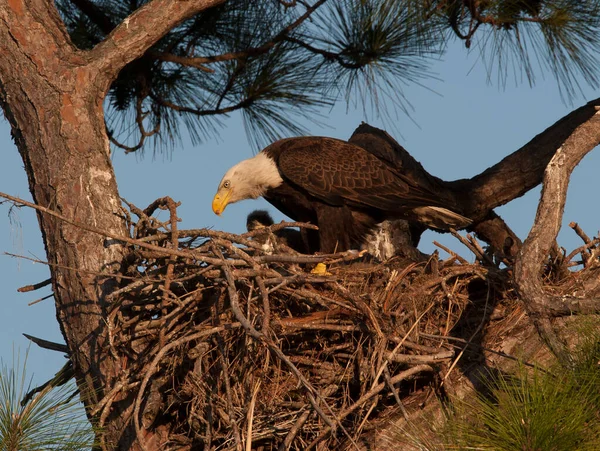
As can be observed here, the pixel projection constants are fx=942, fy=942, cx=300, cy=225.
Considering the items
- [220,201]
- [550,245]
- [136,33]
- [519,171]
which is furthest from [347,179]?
[550,245]

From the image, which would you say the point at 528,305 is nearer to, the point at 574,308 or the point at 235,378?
the point at 574,308

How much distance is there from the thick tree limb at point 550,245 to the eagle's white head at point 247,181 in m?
2.30

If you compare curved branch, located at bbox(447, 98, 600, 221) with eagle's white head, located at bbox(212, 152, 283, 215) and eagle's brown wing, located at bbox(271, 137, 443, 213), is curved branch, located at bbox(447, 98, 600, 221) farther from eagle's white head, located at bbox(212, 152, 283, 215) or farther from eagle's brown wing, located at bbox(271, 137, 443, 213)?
eagle's white head, located at bbox(212, 152, 283, 215)

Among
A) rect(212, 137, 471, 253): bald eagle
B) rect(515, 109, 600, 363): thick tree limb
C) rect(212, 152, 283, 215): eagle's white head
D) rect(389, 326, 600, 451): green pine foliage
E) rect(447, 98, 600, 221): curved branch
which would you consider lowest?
rect(389, 326, 600, 451): green pine foliage

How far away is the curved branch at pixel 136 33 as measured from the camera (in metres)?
4.25

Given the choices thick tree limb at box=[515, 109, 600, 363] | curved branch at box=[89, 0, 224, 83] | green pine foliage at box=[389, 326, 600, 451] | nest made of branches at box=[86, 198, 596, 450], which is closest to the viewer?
green pine foliage at box=[389, 326, 600, 451]

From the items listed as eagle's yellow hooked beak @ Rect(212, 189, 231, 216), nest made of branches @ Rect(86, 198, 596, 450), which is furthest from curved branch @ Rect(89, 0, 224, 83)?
eagle's yellow hooked beak @ Rect(212, 189, 231, 216)

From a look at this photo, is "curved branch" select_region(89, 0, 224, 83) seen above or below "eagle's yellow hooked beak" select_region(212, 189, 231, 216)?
above

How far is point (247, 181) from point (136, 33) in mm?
1417

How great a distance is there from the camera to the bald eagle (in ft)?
17.2

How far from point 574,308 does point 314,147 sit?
259 cm

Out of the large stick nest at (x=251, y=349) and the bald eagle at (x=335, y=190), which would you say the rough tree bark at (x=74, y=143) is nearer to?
the large stick nest at (x=251, y=349)

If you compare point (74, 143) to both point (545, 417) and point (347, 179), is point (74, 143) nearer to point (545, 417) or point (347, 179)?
point (347, 179)

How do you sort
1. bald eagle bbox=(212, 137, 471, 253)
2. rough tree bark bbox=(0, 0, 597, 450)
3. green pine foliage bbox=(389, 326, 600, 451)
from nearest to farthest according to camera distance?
green pine foliage bbox=(389, 326, 600, 451) < rough tree bark bbox=(0, 0, 597, 450) < bald eagle bbox=(212, 137, 471, 253)
